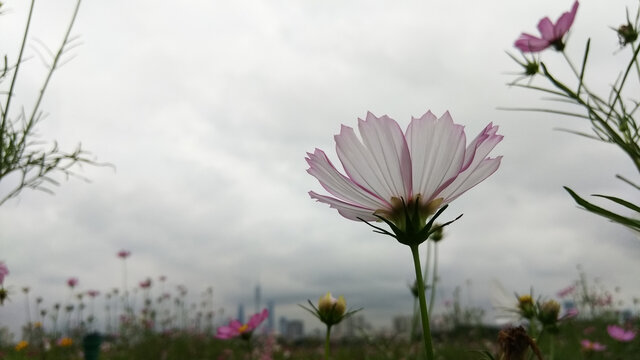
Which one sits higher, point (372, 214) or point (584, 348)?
point (372, 214)

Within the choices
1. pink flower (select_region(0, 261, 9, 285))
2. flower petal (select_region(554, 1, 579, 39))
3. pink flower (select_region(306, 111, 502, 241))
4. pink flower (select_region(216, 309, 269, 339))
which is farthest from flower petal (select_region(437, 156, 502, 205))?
pink flower (select_region(0, 261, 9, 285))

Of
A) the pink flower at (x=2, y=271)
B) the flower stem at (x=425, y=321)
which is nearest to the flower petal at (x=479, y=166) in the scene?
the flower stem at (x=425, y=321)

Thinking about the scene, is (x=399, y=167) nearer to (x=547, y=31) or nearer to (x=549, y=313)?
(x=547, y=31)

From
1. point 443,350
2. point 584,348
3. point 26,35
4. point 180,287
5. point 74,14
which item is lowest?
point 443,350

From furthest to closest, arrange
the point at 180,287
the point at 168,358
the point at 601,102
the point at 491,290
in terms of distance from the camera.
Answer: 1. the point at 180,287
2. the point at 168,358
3. the point at 491,290
4. the point at 601,102

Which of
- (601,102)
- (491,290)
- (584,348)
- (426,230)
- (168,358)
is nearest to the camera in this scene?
(426,230)

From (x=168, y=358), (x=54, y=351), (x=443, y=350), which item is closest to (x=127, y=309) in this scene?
(x=168, y=358)

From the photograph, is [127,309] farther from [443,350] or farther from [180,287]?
[443,350]

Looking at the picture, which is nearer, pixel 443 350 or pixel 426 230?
pixel 426 230

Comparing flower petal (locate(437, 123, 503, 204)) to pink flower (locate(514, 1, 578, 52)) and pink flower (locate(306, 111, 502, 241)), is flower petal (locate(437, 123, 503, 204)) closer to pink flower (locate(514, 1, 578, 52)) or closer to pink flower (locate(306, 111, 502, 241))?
pink flower (locate(306, 111, 502, 241))
